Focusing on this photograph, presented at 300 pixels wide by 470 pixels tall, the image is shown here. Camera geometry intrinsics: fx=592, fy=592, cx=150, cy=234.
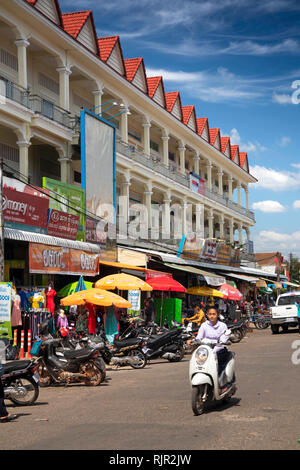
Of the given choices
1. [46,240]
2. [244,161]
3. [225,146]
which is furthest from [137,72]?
[244,161]

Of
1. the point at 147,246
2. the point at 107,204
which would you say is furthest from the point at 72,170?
the point at 147,246

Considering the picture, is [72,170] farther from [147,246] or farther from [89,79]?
[147,246]

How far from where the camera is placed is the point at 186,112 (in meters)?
44.0

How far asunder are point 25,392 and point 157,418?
9.45ft

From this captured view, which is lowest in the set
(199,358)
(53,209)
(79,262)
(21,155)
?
(199,358)

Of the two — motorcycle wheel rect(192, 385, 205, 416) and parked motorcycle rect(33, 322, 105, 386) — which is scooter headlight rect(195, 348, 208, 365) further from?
parked motorcycle rect(33, 322, 105, 386)

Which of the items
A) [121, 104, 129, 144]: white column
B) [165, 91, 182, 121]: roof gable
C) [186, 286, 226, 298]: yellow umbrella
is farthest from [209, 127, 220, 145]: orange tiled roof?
[186, 286, 226, 298]: yellow umbrella

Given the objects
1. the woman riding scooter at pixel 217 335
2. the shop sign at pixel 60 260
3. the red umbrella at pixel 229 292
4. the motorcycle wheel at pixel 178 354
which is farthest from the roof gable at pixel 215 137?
the woman riding scooter at pixel 217 335

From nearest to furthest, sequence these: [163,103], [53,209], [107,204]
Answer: [53,209] < [107,204] < [163,103]

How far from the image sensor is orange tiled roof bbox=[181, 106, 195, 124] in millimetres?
42934

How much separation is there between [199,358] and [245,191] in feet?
173

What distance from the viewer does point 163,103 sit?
38.1 m

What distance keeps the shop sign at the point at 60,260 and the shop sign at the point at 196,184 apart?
20.4 m

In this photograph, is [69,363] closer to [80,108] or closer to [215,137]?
[80,108]
